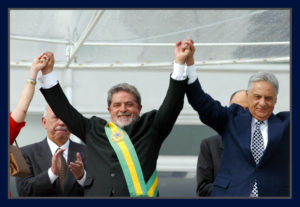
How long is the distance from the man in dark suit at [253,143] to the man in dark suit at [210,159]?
0.76m

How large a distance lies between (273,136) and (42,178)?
59.6 inches

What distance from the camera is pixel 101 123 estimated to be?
3521 mm

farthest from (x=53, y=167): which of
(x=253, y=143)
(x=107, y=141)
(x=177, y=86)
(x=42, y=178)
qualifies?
(x=253, y=143)

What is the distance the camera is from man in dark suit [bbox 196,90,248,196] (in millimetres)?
4117

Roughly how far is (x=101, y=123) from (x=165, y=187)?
3843 millimetres

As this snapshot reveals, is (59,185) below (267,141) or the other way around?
below

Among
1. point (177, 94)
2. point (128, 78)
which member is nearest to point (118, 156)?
point (177, 94)

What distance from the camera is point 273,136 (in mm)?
3281

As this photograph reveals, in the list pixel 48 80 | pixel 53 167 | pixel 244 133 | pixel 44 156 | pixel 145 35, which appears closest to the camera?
pixel 244 133

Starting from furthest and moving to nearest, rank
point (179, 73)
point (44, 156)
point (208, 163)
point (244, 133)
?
1. point (208, 163)
2. point (44, 156)
3. point (244, 133)
4. point (179, 73)

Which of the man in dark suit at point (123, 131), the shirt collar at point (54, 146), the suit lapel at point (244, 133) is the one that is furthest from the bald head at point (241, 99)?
the shirt collar at point (54, 146)

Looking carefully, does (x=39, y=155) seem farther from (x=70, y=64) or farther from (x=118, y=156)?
(x=70, y=64)

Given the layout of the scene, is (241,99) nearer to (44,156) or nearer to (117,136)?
(117,136)

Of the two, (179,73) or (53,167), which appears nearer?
(179,73)
